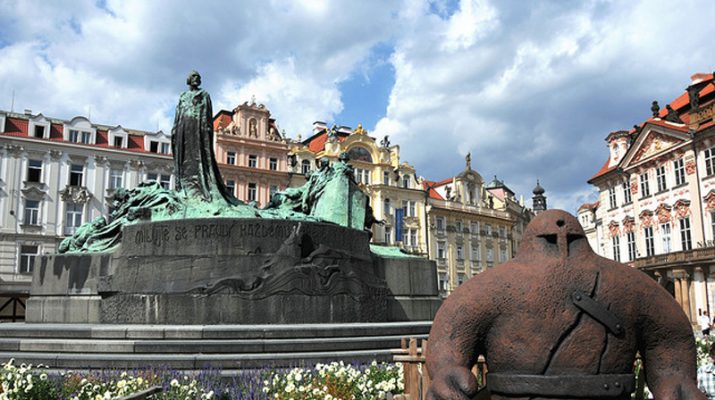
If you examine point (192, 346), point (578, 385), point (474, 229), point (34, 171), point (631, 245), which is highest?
point (34, 171)

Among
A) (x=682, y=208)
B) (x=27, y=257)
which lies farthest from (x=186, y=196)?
(x=682, y=208)

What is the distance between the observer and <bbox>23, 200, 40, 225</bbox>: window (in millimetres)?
38925

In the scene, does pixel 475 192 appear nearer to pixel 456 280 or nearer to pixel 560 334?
pixel 456 280

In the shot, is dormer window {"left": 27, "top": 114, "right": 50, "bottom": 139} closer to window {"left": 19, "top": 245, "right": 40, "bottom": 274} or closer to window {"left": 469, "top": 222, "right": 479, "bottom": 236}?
window {"left": 19, "top": 245, "right": 40, "bottom": 274}

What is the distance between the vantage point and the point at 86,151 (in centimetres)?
4156

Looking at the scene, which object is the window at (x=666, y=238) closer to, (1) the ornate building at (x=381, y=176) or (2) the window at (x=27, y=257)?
(1) the ornate building at (x=381, y=176)

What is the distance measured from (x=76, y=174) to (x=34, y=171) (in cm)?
248

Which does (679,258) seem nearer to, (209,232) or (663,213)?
(663,213)

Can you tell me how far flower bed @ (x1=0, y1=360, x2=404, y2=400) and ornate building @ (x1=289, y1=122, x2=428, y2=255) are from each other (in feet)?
140

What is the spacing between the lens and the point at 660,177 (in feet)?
129

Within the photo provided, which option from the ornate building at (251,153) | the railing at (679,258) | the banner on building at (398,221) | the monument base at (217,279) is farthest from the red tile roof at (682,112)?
the monument base at (217,279)

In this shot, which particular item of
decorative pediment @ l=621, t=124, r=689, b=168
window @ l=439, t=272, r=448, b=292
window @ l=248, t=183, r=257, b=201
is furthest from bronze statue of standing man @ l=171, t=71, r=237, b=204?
window @ l=439, t=272, r=448, b=292

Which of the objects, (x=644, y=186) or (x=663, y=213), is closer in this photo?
(x=663, y=213)

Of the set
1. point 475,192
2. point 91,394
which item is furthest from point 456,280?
point 91,394
